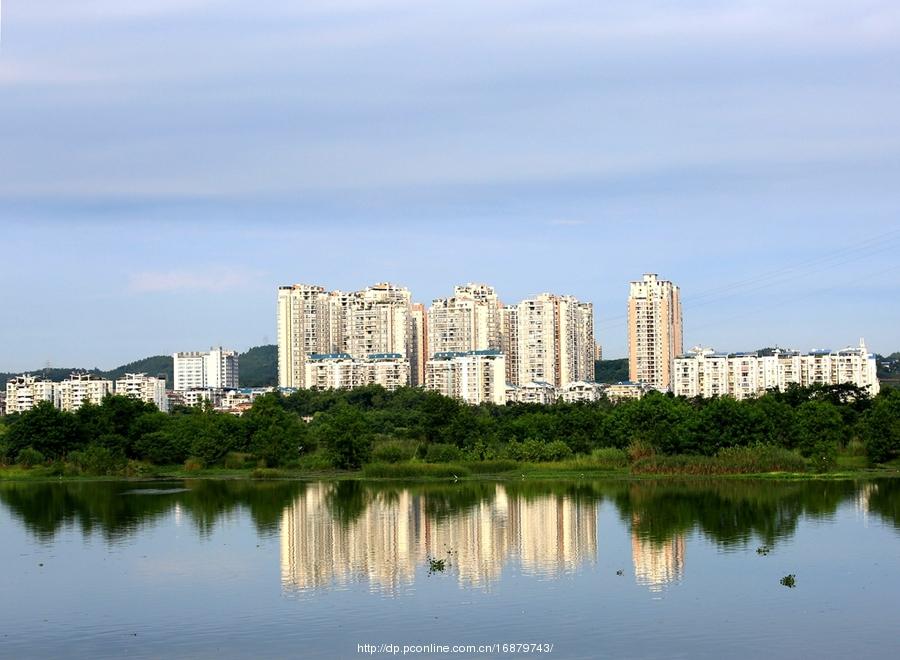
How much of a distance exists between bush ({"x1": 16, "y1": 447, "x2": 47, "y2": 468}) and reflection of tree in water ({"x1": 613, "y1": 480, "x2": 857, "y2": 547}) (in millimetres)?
20792

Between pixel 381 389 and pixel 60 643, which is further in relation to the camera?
pixel 381 389

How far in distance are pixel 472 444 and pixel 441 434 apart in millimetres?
1323

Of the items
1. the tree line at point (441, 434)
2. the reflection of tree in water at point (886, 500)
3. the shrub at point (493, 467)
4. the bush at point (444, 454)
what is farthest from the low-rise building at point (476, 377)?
the reflection of tree in water at point (886, 500)

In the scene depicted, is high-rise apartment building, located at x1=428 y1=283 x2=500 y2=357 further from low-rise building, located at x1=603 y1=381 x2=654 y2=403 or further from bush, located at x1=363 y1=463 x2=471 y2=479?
bush, located at x1=363 y1=463 x2=471 y2=479

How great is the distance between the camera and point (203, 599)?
61.8 ft

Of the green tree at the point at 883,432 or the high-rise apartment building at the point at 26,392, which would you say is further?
the high-rise apartment building at the point at 26,392

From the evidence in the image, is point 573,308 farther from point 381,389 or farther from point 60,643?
point 60,643

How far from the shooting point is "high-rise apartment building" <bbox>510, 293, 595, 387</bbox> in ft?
330

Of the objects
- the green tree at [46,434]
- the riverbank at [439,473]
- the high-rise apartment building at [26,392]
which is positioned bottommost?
the riverbank at [439,473]

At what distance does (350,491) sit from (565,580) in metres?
16.9

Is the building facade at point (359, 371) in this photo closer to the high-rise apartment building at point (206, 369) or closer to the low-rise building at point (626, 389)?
the low-rise building at point (626, 389)

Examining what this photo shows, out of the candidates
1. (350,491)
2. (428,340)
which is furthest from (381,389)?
(350,491)

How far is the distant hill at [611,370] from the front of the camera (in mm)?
118144

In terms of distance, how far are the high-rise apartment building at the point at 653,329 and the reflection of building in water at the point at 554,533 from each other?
68.6 meters
